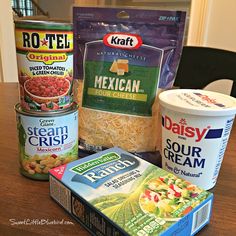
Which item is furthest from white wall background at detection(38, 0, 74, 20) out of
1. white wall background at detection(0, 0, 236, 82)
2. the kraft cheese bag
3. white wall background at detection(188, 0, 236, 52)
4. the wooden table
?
the wooden table

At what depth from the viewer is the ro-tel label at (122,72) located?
1.86 feet

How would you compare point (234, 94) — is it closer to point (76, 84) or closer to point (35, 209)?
point (76, 84)

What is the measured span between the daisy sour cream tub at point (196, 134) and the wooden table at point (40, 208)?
0.17ft

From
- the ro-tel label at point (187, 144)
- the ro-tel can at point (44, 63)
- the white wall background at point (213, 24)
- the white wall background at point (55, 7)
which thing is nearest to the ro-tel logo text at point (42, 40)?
the ro-tel can at point (44, 63)

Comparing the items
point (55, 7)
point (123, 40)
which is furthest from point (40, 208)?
point (55, 7)

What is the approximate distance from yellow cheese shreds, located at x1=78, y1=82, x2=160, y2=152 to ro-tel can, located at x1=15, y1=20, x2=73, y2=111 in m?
0.14

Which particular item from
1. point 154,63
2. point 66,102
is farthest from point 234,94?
point 66,102

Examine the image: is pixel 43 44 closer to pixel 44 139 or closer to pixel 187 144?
pixel 44 139

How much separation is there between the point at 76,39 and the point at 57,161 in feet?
0.90

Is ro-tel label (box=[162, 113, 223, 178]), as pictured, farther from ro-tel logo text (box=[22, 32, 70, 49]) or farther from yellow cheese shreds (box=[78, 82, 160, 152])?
ro-tel logo text (box=[22, 32, 70, 49])

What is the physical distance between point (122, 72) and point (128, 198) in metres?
0.28

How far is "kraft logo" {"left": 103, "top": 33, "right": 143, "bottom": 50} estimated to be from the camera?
564mm

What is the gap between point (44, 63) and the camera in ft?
1.50

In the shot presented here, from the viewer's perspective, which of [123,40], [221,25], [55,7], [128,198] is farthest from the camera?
[55,7]
